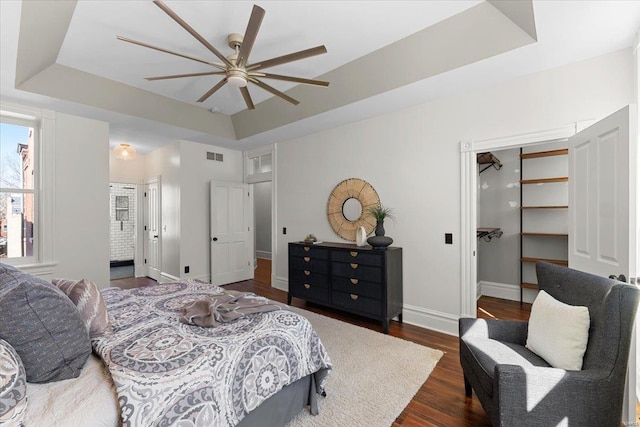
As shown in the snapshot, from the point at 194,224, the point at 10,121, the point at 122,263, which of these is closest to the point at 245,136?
the point at 194,224

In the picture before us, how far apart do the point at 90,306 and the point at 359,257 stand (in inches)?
98.3

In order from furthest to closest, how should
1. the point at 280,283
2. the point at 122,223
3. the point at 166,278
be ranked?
the point at 122,223 < the point at 166,278 < the point at 280,283

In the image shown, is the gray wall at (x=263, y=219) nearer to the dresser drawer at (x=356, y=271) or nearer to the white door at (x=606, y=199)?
the dresser drawer at (x=356, y=271)

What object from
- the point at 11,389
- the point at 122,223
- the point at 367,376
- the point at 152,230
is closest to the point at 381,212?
the point at 367,376

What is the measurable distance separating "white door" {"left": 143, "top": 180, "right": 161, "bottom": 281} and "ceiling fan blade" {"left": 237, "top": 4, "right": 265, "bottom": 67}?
4368 mm

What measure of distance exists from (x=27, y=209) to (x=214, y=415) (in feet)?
13.1

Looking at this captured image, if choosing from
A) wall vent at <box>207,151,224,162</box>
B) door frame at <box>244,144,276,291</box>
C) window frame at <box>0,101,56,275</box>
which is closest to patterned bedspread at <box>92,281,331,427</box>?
window frame at <box>0,101,56,275</box>

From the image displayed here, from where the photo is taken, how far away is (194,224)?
506 centimetres

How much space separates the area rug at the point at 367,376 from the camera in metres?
1.84

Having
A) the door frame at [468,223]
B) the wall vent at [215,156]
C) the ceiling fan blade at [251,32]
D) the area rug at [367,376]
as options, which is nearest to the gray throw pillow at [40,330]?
the area rug at [367,376]

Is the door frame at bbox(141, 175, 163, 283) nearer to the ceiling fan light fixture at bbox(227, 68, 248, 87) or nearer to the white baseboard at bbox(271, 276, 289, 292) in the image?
the white baseboard at bbox(271, 276, 289, 292)

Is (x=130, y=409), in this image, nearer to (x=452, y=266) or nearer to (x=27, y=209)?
(x=452, y=266)

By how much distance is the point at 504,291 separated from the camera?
14.0 feet

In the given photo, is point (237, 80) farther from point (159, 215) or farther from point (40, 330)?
point (159, 215)
